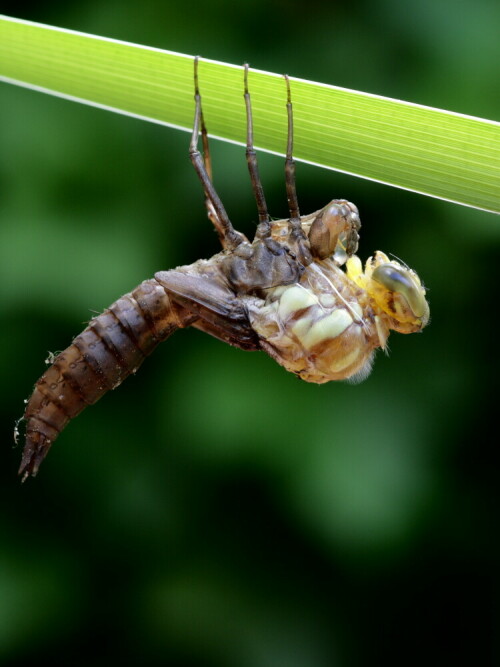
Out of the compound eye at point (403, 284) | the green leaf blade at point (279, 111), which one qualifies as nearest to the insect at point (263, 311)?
the compound eye at point (403, 284)

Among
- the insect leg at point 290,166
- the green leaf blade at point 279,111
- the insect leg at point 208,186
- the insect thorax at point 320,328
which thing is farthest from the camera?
the insect thorax at point 320,328

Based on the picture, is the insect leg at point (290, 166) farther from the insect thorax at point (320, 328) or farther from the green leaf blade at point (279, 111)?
the insect thorax at point (320, 328)

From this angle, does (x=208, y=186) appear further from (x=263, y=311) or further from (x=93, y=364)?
(x=93, y=364)

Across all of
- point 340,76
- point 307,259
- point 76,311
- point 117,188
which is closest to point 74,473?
point 76,311

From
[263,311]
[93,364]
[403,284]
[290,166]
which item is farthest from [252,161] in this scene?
[93,364]

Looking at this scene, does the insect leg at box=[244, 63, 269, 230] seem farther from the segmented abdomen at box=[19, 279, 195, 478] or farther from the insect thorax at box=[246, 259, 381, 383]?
the segmented abdomen at box=[19, 279, 195, 478]

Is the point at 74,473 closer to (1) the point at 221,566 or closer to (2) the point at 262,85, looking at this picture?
(1) the point at 221,566
